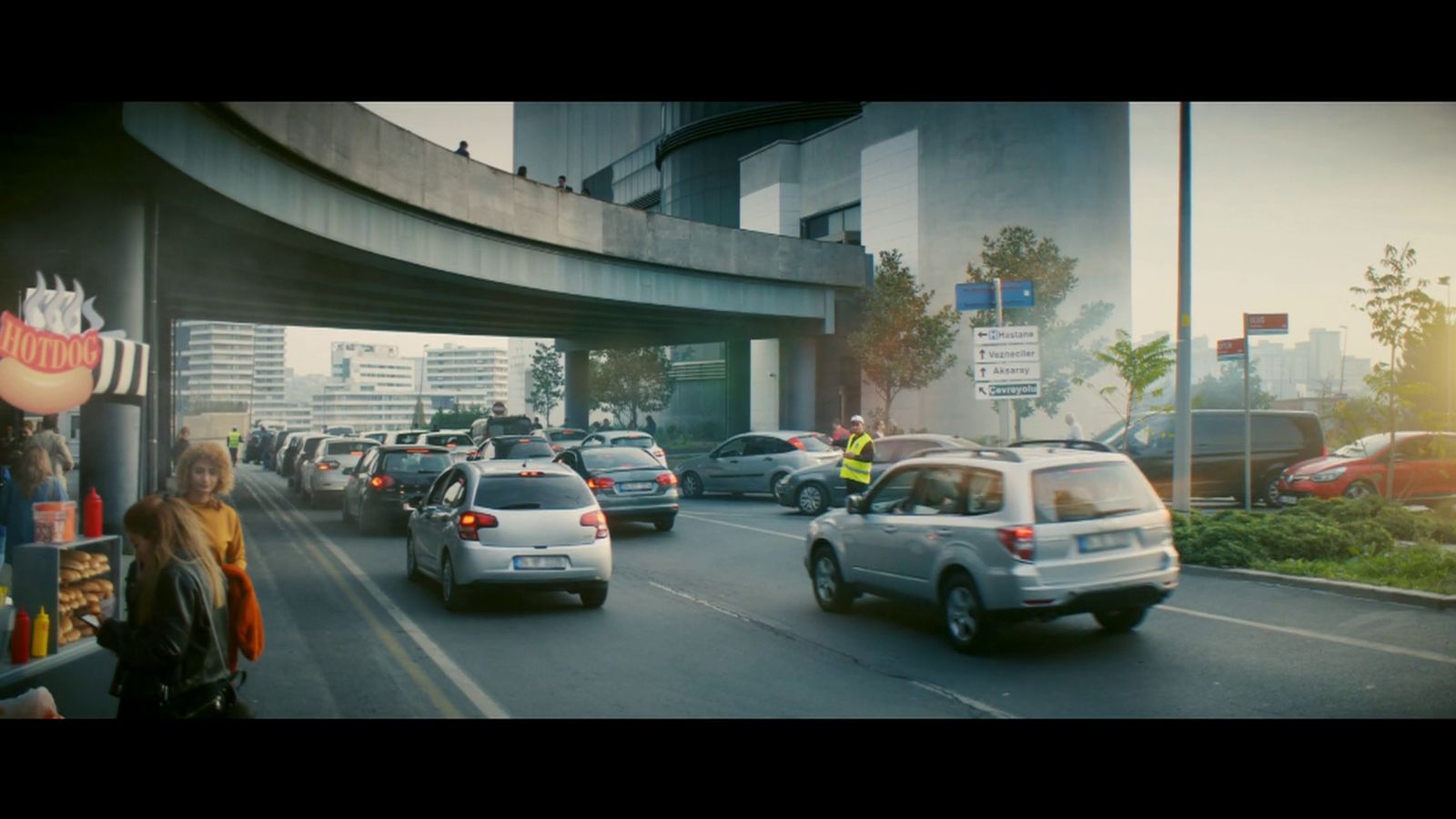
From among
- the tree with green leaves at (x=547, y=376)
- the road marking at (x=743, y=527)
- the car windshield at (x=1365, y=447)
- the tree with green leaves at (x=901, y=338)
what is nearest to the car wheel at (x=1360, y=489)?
the car windshield at (x=1365, y=447)

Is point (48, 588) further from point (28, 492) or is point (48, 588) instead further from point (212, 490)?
point (28, 492)

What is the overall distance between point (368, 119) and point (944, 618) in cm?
1505

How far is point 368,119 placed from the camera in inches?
736

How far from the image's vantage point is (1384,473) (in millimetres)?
17375

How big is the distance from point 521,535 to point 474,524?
48 centimetres

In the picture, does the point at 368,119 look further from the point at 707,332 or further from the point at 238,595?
the point at 707,332

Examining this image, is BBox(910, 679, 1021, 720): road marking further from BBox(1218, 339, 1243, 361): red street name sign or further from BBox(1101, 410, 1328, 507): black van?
BBox(1101, 410, 1328, 507): black van

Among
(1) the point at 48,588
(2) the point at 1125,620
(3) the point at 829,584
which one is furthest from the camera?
(3) the point at 829,584

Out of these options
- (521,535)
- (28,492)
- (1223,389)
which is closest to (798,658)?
(521,535)

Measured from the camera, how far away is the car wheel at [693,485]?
24.3 metres

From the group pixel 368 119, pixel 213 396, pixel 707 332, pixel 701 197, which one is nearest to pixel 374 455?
pixel 368 119

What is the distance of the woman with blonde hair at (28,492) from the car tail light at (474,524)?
3.39m
